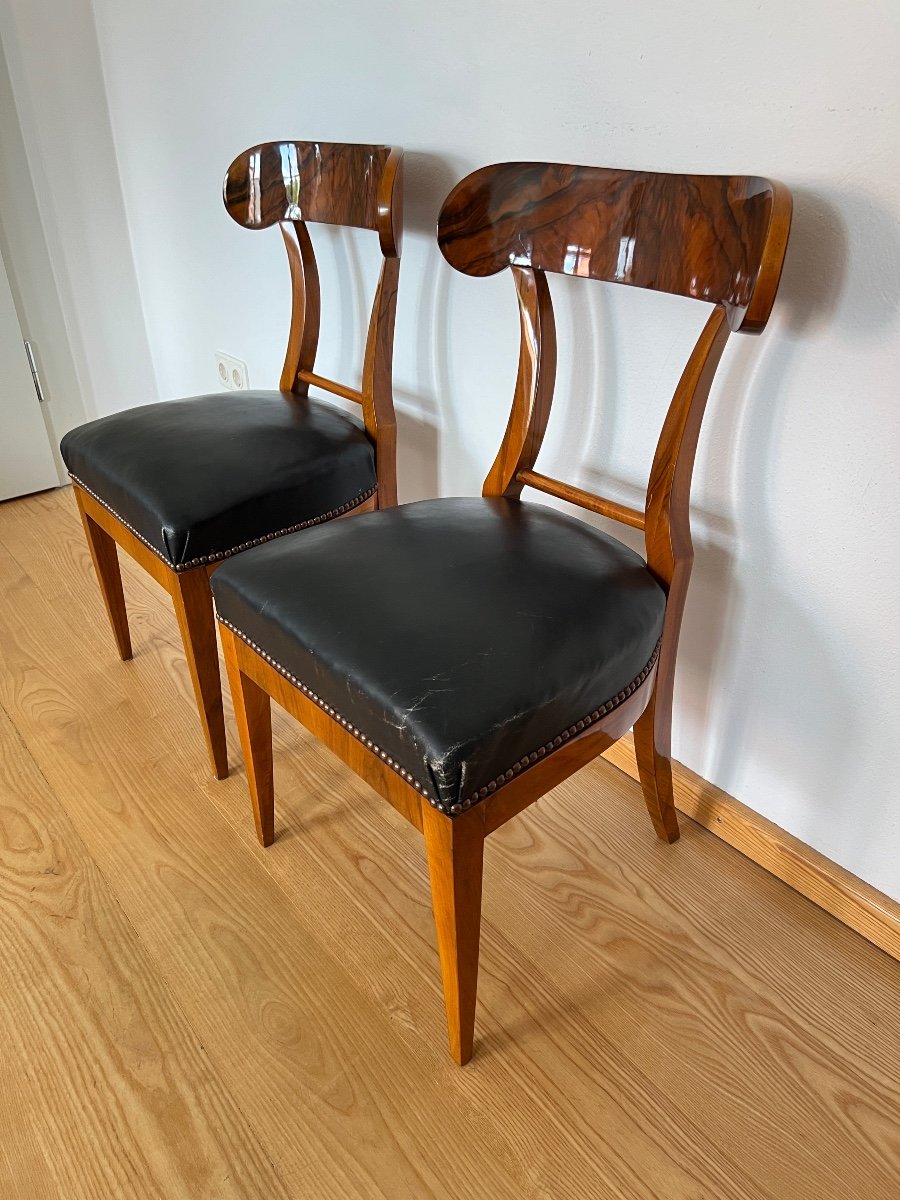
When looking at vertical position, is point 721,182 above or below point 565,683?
above

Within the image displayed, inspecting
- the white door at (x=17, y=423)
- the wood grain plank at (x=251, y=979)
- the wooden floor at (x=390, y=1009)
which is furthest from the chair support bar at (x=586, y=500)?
the white door at (x=17, y=423)

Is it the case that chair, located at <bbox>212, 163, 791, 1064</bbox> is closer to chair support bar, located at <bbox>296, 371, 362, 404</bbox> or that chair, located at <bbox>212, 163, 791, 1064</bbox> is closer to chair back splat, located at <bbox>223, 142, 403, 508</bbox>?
chair back splat, located at <bbox>223, 142, 403, 508</bbox>

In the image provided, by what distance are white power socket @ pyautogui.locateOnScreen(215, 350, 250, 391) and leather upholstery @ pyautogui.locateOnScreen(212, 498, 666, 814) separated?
102 centimetres

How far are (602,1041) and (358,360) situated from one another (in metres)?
1.17

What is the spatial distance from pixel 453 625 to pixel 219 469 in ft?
1.66

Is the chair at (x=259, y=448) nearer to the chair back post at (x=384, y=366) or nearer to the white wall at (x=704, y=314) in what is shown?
the chair back post at (x=384, y=366)

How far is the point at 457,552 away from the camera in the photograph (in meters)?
0.92

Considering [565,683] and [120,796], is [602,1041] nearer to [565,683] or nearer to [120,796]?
[565,683]

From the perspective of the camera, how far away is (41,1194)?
0.83 meters

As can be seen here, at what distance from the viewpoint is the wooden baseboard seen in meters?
1.04

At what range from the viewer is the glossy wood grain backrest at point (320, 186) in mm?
1150

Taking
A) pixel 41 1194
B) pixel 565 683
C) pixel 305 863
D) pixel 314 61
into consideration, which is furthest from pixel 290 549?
pixel 314 61

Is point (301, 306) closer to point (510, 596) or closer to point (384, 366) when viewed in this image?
point (384, 366)

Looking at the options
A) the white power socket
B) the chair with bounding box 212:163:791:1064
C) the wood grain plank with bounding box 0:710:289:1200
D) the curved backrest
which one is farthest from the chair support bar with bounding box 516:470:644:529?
the white power socket
